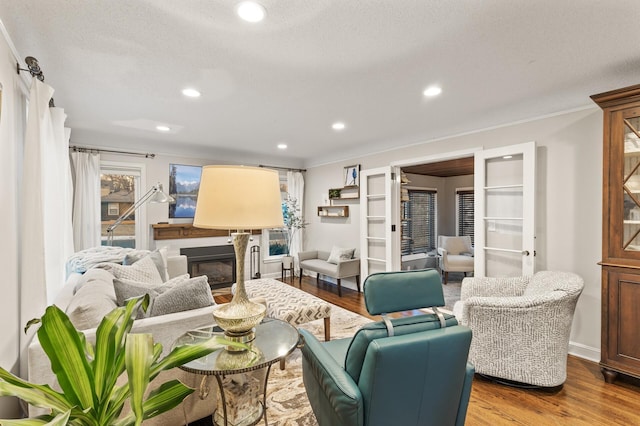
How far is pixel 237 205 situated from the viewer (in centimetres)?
140

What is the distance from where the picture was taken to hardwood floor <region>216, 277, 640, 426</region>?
1964mm

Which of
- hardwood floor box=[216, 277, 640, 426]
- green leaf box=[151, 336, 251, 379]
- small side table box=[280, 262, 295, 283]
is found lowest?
hardwood floor box=[216, 277, 640, 426]

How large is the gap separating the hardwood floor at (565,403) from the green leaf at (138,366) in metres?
2.02

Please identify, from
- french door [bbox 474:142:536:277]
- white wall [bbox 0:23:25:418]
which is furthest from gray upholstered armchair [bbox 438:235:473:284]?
white wall [bbox 0:23:25:418]

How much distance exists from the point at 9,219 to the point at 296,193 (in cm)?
473

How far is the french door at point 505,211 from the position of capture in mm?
3023

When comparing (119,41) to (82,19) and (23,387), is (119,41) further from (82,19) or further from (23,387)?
(23,387)

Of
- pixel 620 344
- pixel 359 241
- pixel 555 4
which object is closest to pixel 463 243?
pixel 359 241

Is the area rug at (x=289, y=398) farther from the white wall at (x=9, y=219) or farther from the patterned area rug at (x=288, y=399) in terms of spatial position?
the white wall at (x=9, y=219)

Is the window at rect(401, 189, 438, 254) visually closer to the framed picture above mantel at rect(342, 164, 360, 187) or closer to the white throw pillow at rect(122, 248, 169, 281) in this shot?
the framed picture above mantel at rect(342, 164, 360, 187)

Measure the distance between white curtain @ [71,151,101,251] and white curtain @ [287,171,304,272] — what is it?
3.18 metres

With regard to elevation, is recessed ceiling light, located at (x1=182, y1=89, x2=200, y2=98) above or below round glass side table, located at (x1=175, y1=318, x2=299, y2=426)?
above

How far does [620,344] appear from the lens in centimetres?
231

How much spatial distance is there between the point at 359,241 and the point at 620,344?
A: 3395mm
